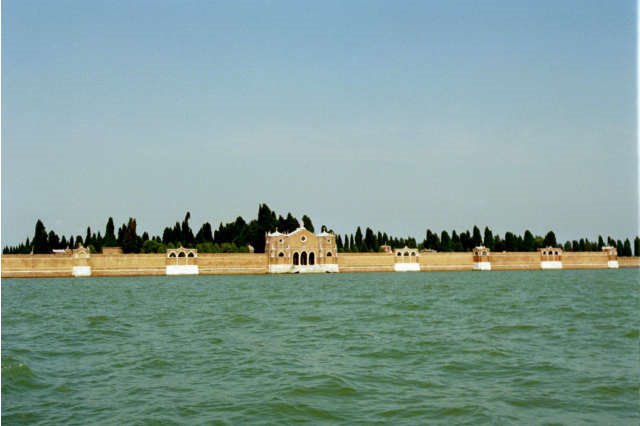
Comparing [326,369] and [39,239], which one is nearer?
[326,369]

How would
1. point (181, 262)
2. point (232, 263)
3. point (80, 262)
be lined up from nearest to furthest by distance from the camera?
point (80, 262) < point (181, 262) < point (232, 263)

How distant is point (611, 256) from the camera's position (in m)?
51.8

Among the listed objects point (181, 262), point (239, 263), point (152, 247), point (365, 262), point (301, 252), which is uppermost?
point (152, 247)

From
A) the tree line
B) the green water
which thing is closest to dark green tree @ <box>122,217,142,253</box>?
the tree line

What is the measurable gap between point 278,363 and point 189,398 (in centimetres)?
183

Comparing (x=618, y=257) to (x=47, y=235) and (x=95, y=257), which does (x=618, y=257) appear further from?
(x=47, y=235)

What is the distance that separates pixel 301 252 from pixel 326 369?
1491 inches

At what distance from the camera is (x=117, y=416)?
5.25m

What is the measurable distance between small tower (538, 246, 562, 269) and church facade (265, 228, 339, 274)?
641 inches

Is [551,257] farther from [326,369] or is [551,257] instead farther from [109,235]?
[326,369]

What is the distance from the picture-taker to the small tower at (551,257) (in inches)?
1970

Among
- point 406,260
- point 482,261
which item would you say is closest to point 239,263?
point 406,260

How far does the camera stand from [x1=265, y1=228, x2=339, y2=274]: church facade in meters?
44.4

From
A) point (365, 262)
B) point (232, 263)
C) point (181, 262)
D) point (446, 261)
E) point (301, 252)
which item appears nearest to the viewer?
point (181, 262)
